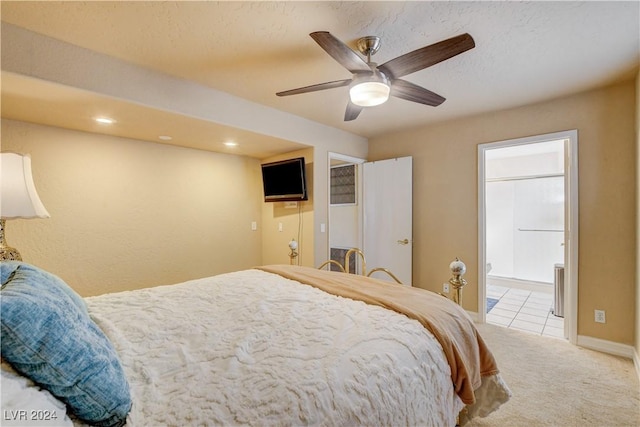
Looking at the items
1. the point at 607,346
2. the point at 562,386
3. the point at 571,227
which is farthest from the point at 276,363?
the point at 607,346

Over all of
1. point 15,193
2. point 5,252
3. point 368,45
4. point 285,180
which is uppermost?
point 368,45

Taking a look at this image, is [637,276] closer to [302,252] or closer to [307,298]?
[307,298]

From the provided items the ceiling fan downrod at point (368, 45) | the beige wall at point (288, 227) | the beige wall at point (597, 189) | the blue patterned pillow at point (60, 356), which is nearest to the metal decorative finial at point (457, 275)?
the ceiling fan downrod at point (368, 45)

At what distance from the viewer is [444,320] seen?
149cm

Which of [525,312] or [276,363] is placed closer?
Result: [276,363]

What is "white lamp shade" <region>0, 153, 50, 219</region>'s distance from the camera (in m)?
1.79

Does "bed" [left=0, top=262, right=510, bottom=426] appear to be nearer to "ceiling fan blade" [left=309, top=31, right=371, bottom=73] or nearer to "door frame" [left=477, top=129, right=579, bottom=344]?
"ceiling fan blade" [left=309, top=31, right=371, bottom=73]

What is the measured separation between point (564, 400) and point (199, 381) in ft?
8.22

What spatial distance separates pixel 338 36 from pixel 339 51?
0.44m

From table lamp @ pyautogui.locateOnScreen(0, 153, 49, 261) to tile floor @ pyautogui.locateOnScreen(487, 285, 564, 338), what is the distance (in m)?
4.60

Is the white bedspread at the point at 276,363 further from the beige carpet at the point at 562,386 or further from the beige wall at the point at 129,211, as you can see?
the beige wall at the point at 129,211

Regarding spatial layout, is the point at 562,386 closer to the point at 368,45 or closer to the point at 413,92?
the point at 413,92

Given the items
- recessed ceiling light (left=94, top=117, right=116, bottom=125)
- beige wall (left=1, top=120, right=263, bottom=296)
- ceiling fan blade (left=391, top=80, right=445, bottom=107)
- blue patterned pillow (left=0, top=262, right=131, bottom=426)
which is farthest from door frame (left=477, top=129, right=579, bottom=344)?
recessed ceiling light (left=94, top=117, right=116, bottom=125)

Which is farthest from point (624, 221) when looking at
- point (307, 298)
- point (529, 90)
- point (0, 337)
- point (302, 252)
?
point (0, 337)
